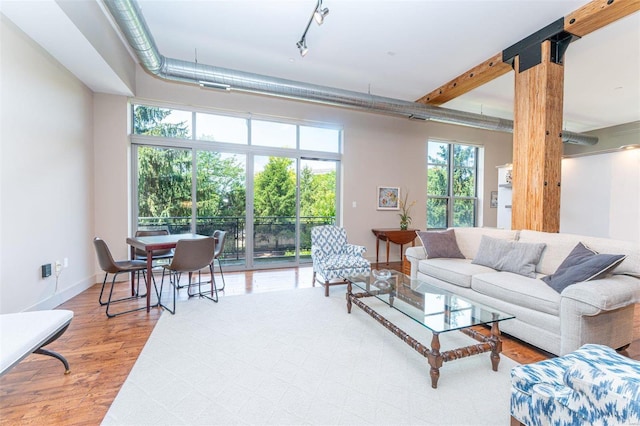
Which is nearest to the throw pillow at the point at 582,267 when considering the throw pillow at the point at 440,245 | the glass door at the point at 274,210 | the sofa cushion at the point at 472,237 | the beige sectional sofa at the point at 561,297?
the beige sectional sofa at the point at 561,297

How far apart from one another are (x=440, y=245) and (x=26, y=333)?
388 cm

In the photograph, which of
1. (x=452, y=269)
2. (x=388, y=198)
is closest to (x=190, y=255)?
(x=452, y=269)

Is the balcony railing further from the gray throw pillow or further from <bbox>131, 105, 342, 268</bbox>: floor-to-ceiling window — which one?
the gray throw pillow

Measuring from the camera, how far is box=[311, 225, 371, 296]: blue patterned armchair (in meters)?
3.49

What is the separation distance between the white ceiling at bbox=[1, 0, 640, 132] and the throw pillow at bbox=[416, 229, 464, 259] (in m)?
2.49

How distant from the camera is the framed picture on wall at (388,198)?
5.77 meters

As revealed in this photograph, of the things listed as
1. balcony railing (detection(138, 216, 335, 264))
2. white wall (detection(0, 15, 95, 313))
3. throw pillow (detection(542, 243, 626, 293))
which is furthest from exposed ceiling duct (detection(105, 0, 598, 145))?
throw pillow (detection(542, 243, 626, 293))

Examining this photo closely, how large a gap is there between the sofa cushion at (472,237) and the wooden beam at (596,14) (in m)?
2.32

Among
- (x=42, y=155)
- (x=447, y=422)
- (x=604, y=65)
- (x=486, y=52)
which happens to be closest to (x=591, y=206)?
(x=604, y=65)

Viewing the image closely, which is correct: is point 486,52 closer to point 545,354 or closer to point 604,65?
point 604,65

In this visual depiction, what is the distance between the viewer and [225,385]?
177 centimetres

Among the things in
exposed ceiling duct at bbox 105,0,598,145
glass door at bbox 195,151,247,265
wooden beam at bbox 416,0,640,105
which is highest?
wooden beam at bbox 416,0,640,105

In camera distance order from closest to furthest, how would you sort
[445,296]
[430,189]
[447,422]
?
[447,422] < [445,296] < [430,189]

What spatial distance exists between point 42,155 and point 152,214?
5.58ft
